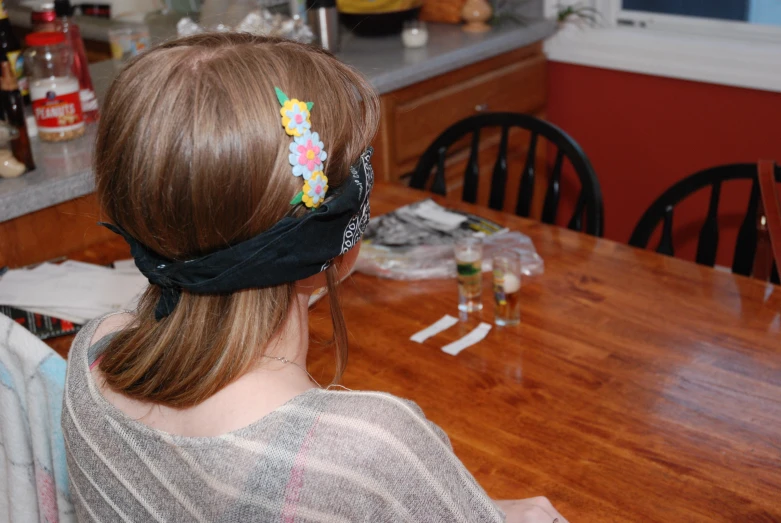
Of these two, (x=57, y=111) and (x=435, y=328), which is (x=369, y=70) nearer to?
(x=57, y=111)

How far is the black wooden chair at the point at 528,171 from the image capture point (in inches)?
77.6

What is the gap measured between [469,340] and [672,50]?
174 cm

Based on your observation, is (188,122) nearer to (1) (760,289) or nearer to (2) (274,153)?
(2) (274,153)

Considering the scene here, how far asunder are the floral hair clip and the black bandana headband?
0.08 feet

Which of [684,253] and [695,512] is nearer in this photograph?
[695,512]

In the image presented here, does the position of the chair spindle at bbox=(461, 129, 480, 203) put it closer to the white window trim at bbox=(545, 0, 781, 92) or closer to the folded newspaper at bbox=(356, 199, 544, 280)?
the folded newspaper at bbox=(356, 199, 544, 280)

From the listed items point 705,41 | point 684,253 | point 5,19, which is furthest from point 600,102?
point 5,19

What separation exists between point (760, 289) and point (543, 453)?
624mm

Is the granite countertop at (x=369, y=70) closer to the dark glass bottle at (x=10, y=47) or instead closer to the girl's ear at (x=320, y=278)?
the dark glass bottle at (x=10, y=47)

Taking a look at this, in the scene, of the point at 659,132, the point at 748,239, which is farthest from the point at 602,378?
the point at 659,132

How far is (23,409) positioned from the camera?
119 centimetres

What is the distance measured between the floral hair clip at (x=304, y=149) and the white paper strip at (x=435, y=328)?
30.5 inches

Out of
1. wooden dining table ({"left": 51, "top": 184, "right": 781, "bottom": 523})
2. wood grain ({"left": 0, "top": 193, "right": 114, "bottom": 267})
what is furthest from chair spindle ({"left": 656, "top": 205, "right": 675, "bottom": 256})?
wood grain ({"left": 0, "top": 193, "right": 114, "bottom": 267})

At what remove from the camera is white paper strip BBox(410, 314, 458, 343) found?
5.05 ft
